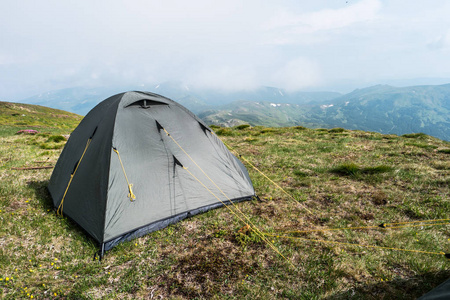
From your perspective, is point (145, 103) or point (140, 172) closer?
point (140, 172)

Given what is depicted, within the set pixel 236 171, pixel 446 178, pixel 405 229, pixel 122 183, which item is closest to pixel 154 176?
pixel 122 183

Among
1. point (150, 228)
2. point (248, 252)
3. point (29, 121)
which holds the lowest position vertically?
point (248, 252)

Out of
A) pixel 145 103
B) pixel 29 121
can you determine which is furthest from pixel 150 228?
pixel 29 121

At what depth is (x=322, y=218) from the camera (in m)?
6.95

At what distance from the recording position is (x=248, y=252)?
5480 mm

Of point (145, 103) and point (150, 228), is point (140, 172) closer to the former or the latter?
point (150, 228)

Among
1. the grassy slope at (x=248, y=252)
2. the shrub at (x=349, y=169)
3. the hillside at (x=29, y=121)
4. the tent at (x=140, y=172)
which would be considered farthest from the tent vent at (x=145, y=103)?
the hillside at (x=29, y=121)

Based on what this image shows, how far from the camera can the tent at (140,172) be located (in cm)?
588

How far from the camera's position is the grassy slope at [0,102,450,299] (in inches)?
173

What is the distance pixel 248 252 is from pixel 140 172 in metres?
3.82

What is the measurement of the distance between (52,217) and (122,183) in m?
2.65

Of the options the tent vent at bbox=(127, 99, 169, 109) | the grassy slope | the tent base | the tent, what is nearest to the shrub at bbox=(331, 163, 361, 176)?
the grassy slope

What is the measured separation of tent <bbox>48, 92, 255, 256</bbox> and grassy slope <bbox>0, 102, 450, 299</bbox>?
45 centimetres

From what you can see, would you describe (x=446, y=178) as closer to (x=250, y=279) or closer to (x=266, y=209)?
(x=266, y=209)
